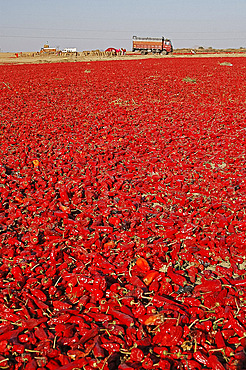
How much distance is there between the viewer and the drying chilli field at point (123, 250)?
9.55ft

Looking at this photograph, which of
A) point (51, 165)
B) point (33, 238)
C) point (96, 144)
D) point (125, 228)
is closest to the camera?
point (33, 238)

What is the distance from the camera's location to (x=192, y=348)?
2879 millimetres

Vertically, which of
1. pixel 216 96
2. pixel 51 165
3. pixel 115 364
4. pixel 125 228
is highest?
pixel 216 96

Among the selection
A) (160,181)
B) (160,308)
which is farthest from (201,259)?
(160,181)

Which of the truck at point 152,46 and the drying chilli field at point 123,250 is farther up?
the truck at point 152,46

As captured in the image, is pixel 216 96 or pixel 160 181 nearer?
pixel 160 181

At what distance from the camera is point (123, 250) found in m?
4.27

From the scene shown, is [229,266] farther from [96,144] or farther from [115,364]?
[96,144]

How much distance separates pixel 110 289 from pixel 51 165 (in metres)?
4.22

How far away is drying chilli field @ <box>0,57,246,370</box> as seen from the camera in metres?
2.91

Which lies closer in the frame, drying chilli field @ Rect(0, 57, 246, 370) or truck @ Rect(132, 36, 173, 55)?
drying chilli field @ Rect(0, 57, 246, 370)

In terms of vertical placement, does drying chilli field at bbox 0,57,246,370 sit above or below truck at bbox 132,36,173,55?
below

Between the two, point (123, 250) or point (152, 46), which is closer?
point (123, 250)

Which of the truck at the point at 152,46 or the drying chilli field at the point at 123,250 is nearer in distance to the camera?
the drying chilli field at the point at 123,250
